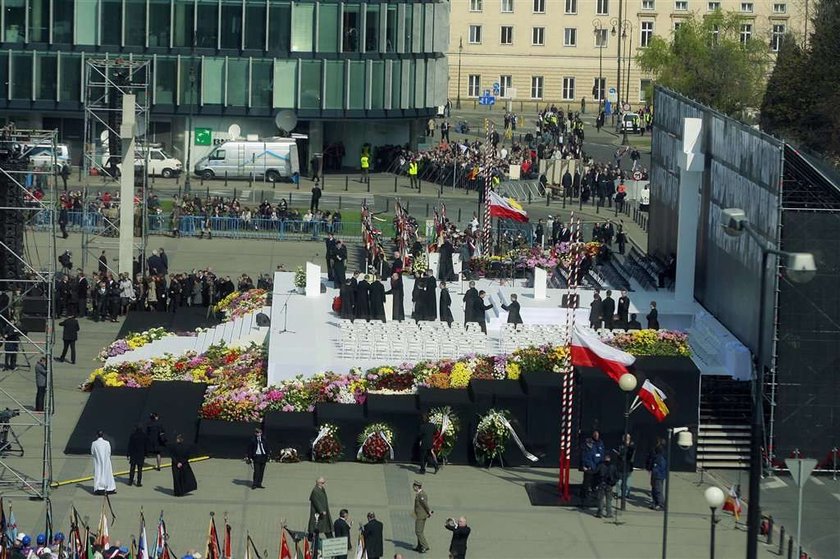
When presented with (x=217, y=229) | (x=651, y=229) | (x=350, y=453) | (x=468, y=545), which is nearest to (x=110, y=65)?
(x=217, y=229)

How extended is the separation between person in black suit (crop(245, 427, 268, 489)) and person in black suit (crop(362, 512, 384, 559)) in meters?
5.37

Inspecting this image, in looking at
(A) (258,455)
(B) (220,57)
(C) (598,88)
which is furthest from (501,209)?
(C) (598,88)

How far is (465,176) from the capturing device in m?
83.2

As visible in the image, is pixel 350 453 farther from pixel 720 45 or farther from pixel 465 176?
pixel 720 45

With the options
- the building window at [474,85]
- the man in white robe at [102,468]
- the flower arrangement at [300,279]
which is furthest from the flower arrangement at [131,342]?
the building window at [474,85]

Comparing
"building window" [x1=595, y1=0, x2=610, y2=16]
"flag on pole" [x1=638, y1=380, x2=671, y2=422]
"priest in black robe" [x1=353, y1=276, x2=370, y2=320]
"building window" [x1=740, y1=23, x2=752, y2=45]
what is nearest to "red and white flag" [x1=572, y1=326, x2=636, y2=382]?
"flag on pole" [x1=638, y1=380, x2=671, y2=422]

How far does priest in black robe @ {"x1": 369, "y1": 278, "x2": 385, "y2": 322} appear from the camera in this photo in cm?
4738

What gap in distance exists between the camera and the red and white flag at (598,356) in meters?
38.2

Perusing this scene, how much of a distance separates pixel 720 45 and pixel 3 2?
37.8 m

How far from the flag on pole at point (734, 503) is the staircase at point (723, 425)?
365cm

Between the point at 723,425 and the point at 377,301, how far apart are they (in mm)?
9540

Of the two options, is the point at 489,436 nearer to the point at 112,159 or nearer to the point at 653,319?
the point at 653,319

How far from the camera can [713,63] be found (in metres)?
103

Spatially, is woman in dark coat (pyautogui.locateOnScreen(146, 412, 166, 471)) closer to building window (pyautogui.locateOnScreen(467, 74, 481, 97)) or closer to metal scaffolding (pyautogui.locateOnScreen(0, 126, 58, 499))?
metal scaffolding (pyautogui.locateOnScreen(0, 126, 58, 499))
